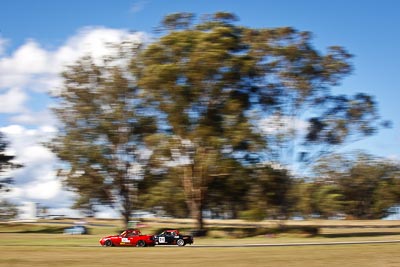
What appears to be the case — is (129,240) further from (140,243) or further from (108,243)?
(108,243)

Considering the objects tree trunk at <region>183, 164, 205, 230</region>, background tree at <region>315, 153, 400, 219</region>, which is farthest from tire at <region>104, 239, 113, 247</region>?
background tree at <region>315, 153, 400, 219</region>

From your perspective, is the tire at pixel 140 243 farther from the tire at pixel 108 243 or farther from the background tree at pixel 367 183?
the background tree at pixel 367 183

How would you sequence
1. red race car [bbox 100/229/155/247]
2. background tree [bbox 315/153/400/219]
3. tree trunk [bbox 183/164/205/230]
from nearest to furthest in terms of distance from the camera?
red race car [bbox 100/229/155/247] → tree trunk [bbox 183/164/205/230] → background tree [bbox 315/153/400/219]

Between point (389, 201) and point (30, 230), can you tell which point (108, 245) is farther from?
point (389, 201)

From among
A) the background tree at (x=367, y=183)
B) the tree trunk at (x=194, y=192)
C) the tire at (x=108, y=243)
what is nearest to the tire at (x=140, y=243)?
the tire at (x=108, y=243)

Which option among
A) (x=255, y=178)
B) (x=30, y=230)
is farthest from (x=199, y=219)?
(x=30, y=230)

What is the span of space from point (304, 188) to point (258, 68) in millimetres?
17574

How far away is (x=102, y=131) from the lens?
66250mm

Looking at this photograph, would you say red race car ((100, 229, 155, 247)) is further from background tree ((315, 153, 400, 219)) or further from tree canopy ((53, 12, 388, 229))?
background tree ((315, 153, 400, 219))

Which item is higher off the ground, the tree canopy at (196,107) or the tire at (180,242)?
the tree canopy at (196,107)

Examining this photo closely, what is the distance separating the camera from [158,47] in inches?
2361

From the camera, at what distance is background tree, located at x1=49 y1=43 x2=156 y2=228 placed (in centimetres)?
6581

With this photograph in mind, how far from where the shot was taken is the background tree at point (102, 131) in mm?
65812

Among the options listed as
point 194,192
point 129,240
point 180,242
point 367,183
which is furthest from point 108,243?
point 367,183
